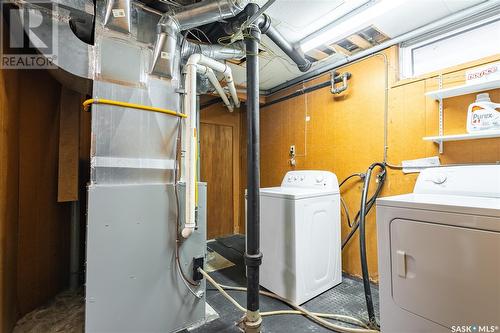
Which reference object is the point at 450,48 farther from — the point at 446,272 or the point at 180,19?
the point at 180,19

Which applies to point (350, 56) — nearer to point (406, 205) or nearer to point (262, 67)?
point (262, 67)

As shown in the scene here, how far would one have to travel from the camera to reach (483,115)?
155cm

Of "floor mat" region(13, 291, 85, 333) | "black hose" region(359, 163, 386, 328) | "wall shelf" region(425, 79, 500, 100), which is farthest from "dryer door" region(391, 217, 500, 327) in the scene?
"floor mat" region(13, 291, 85, 333)

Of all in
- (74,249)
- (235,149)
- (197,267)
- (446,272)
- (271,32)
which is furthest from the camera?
(235,149)

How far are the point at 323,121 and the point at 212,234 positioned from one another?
97.5 inches

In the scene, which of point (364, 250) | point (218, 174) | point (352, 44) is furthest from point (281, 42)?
point (218, 174)

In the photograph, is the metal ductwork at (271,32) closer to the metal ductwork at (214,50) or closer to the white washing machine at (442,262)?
the metal ductwork at (214,50)

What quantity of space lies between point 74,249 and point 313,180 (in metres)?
2.38

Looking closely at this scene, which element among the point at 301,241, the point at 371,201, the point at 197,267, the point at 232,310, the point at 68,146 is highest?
the point at 68,146

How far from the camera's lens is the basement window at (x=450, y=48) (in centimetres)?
166

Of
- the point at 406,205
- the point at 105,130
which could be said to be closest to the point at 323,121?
the point at 406,205

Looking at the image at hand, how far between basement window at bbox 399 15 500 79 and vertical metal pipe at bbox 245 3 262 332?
1474mm

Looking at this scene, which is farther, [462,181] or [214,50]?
Answer: [214,50]

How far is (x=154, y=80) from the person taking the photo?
1.56 m
